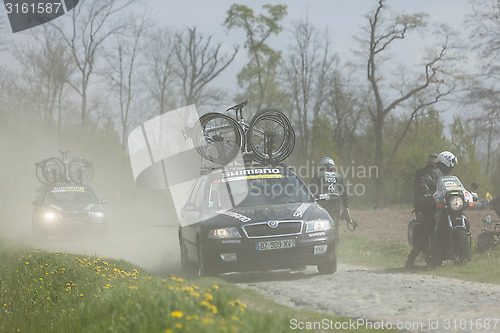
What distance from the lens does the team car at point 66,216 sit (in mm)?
22344

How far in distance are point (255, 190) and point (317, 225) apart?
1.45 metres

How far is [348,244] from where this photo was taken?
699 inches

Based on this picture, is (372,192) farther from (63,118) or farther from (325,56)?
(63,118)

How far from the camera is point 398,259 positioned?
14594mm

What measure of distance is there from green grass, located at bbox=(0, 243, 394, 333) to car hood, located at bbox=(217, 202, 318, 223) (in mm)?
1113

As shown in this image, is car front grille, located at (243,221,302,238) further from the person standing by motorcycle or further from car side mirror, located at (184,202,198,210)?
the person standing by motorcycle

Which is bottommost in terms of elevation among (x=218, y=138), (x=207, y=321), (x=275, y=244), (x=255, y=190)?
(x=207, y=321)

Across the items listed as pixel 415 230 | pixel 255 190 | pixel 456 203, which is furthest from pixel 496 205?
pixel 255 190

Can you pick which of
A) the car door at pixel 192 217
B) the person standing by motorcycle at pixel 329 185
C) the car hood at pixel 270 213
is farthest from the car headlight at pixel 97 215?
the car hood at pixel 270 213

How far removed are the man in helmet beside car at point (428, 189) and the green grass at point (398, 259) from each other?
566 mm

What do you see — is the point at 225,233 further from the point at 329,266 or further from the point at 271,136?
the point at 271,136

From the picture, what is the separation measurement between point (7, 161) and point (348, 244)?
39.4 m

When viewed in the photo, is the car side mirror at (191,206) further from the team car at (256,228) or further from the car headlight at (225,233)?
the car headlight at (225,233)

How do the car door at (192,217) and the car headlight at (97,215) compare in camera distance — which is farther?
the car headlight at (97,215)
